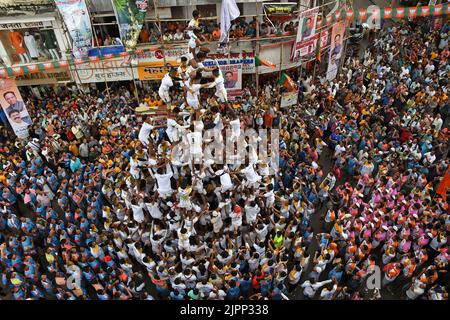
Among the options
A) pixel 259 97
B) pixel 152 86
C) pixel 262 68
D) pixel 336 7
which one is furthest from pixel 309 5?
pixel 152 86

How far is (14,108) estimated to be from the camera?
15125mm

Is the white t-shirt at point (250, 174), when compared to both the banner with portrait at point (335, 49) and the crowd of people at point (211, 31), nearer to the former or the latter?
the crowd of people at point (211, 31)

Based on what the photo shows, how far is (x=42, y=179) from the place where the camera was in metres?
12.1

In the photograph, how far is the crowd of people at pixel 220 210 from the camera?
9.00 metres

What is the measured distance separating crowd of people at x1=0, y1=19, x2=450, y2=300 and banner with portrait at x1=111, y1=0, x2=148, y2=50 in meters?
3.83

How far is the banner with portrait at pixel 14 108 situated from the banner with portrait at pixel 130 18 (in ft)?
16.0

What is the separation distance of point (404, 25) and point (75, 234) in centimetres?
2183

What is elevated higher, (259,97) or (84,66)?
(84,66)

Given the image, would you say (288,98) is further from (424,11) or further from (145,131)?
(145,131)

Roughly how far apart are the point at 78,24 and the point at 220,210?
1034 cm

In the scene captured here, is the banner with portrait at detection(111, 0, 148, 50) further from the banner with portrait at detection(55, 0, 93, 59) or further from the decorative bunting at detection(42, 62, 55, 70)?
the decorative bunting at detection(42, 62, 55, 70)

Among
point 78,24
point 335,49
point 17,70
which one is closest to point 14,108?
point 17,70

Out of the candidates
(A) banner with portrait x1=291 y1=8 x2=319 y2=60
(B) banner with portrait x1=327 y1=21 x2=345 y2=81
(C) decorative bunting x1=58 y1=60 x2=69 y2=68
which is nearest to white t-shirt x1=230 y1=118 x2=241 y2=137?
(A) banner with portrait x1=291 y1=8 x2=319 y2=60

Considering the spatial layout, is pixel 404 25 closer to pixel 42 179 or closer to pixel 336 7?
pixel 336 7
